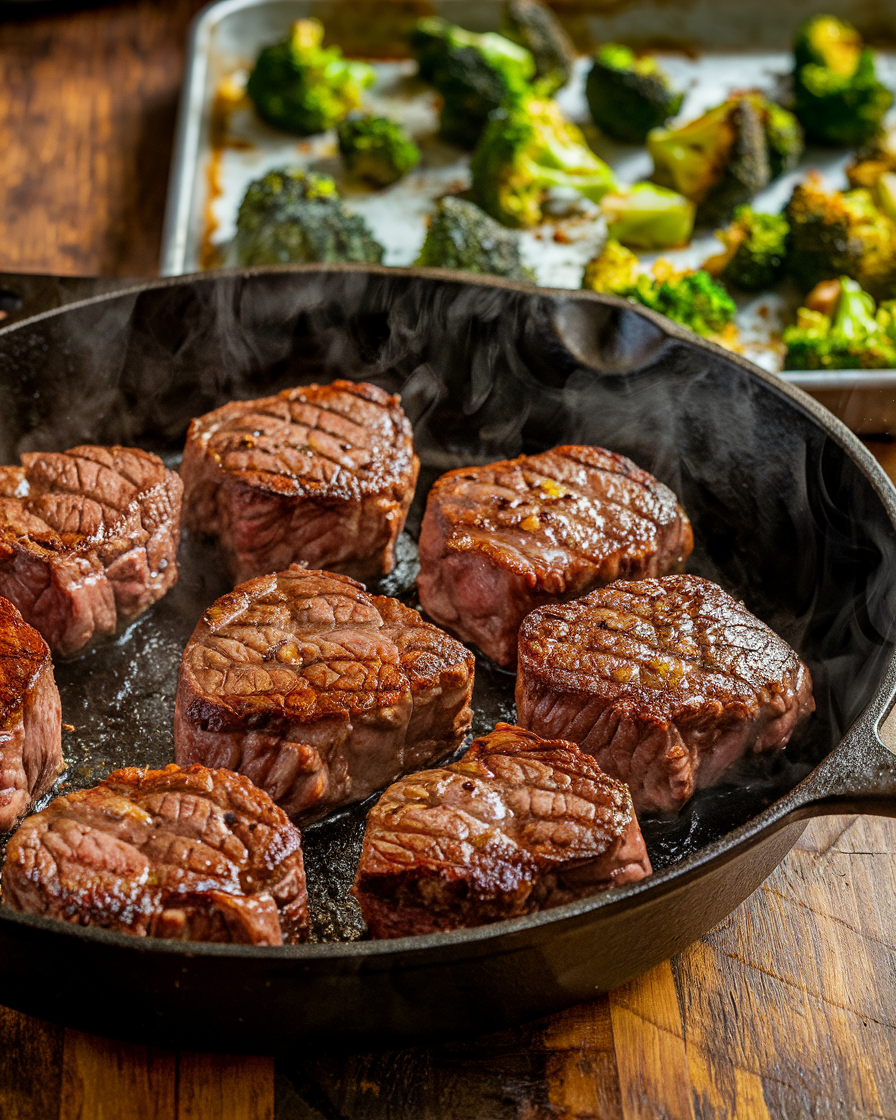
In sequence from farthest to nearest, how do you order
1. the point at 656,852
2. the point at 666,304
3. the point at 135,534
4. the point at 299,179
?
the point at 299,179
the point at 666,304
the point at 135,534
the point at 656,852

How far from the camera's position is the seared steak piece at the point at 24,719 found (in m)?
2.66

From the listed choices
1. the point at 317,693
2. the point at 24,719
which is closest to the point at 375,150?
the point at 317,693

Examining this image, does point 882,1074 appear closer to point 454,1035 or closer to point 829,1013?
point 829,1013

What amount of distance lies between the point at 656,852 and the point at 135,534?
165 centimetres

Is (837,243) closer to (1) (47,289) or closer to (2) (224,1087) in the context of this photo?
(1) (47,289)

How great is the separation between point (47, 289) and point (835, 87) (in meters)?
4.32

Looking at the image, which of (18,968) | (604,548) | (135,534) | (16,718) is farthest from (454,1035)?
(135,534)

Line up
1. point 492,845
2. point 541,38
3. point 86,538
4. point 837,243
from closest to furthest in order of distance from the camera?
point 492,845 < point 86,538 < point 837,243 < point 541,38

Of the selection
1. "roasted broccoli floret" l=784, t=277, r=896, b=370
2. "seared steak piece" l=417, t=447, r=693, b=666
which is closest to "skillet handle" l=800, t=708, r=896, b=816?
"seared steak piece" l=417, t=447, r=693, b=666

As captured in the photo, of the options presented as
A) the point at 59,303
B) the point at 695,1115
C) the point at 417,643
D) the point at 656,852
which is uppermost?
the point at 59,303

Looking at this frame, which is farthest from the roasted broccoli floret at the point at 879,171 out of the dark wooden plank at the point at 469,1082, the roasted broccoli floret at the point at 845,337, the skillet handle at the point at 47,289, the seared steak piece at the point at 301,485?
the dark wooden plank at the point at 469,1082

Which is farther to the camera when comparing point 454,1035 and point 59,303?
point 59,303

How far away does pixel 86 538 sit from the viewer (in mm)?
3186

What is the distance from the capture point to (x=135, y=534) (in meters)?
3.26
